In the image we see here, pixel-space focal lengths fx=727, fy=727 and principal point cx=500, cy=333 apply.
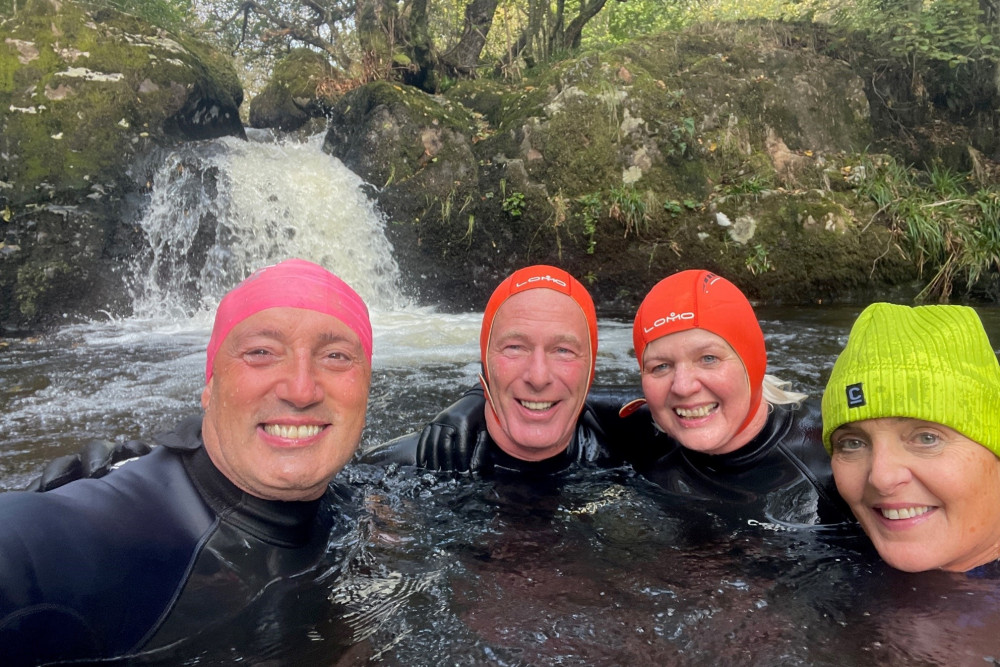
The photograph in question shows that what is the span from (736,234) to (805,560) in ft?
26.4

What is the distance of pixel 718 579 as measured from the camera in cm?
293

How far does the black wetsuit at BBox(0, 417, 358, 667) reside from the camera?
6.30 ft

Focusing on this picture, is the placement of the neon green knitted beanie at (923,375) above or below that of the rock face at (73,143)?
below

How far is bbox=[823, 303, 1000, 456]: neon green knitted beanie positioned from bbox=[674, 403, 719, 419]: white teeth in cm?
66

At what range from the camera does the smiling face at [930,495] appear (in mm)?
2465

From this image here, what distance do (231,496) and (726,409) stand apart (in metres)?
2.18

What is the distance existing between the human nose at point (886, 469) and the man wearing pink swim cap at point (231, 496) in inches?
71.7

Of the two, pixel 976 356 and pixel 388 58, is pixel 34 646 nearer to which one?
pixel 976 356

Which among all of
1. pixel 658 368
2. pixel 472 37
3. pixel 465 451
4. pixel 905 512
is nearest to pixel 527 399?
pixel 465 451

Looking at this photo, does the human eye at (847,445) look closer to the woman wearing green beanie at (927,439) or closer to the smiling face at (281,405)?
the woman wearing green beanie at (927,439)

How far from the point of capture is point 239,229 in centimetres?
1025

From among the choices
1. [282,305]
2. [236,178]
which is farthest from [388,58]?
[282,305]

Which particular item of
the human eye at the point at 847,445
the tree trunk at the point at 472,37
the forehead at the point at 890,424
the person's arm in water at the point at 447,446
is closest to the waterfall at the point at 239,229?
the tree trunk at the point at 472,37

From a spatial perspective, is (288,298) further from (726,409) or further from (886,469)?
(886,469)
